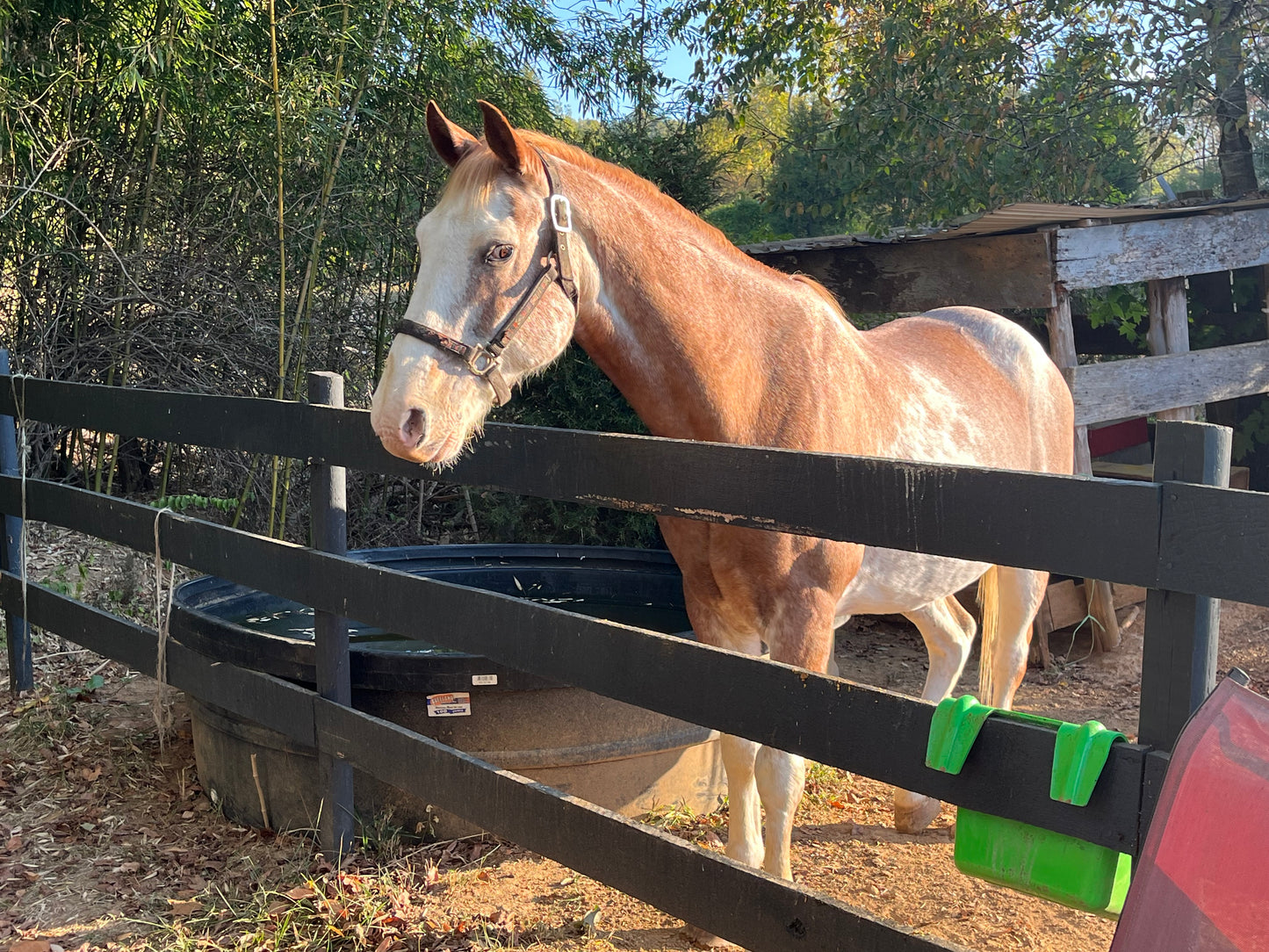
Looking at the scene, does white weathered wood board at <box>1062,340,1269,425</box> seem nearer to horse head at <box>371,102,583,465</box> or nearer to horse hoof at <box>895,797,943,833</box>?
horse hoof at <box>895,797,943,833</box>

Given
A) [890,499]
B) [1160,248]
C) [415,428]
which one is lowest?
[890,499]

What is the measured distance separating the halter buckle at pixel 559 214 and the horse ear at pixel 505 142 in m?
0.09

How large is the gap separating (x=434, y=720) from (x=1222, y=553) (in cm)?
237

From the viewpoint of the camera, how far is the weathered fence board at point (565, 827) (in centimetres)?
187

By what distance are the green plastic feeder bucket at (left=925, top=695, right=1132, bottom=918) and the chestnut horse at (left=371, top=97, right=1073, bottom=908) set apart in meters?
0.44

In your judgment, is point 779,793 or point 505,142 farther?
point 779,793

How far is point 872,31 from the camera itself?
824cm

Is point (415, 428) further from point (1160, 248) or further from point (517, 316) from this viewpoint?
point (1160, 248)

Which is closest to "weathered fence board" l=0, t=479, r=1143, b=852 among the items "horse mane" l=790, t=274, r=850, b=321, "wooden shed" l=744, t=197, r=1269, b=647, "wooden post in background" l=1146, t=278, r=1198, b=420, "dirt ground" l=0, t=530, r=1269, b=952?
"dirt ground" l=0, t=530, r=1269, b=952

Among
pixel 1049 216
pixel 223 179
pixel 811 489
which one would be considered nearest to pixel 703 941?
pixel 811 489

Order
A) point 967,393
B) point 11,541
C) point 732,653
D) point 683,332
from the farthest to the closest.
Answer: point 11,541 → point 967,393 → point 683,332 → point 732,653

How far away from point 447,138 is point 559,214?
1.17ft

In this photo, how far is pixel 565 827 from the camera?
2.31m

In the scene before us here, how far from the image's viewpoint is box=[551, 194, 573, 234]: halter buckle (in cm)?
233
